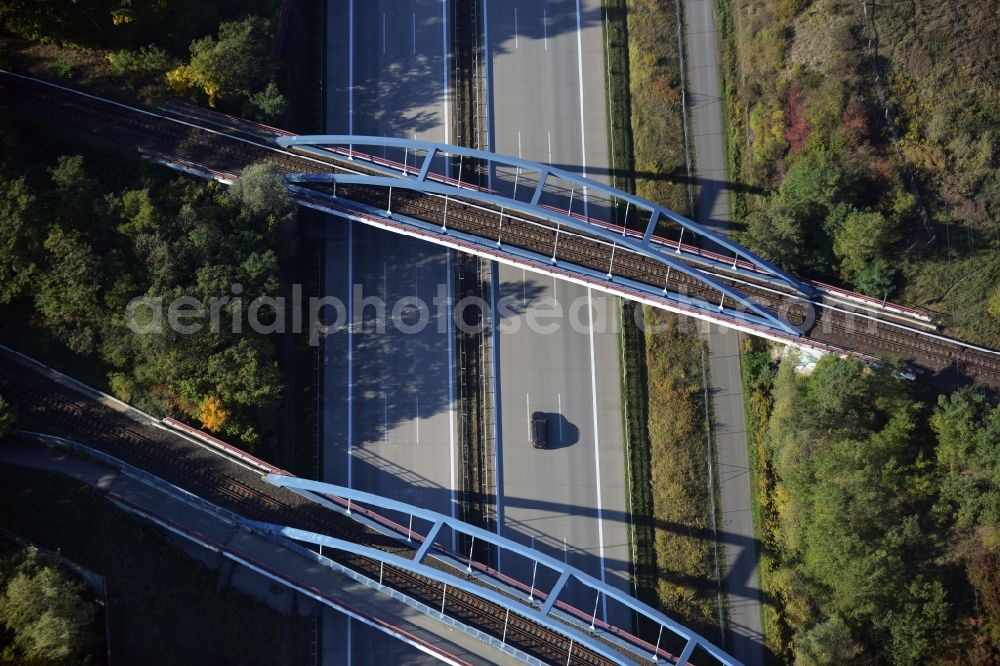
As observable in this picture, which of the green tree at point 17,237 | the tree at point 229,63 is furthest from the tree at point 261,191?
the green tree at point 17,237

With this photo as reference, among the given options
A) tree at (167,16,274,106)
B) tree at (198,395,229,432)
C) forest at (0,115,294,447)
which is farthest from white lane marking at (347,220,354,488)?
tree at (167,16,274,106)

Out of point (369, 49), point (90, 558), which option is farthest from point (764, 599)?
point (369, 49)

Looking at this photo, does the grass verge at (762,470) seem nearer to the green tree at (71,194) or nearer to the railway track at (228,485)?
the railway track at (228,485)

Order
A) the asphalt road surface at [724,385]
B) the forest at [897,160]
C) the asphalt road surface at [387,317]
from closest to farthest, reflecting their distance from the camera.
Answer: the asphalt road surface at [724,385]
the forest at [897,160]
the asphalt road surface at [387,317]

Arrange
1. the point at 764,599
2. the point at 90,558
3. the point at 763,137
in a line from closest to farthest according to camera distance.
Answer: the point at 90,558
the point at 764,599
the point at 763,137

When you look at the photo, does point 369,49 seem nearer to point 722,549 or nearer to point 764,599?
point 722,549

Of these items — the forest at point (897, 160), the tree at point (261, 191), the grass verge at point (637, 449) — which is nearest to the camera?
the tree at point (261, 191)
